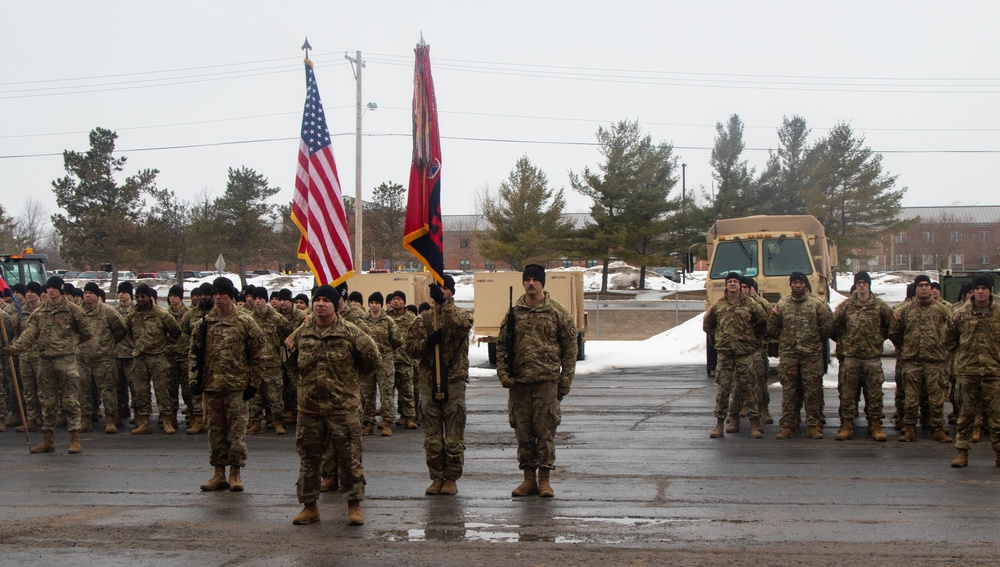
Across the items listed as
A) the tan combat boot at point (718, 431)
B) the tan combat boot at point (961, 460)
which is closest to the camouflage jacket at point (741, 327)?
the tan combat boot at point (718, 431)

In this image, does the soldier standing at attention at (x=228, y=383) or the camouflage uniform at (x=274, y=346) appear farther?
the camouflage uniform at (x=274, y=346)

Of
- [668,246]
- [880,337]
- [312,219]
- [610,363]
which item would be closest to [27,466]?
[312,219]

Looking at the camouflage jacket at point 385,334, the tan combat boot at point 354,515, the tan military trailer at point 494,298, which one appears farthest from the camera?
the tan military trailer at point 494,298

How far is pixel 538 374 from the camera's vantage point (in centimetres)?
855

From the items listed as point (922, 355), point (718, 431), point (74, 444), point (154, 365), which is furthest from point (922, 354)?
point (74, 444)

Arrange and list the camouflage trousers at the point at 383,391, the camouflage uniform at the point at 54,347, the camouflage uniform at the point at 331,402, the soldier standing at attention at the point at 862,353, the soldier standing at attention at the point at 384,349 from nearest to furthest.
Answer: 1. the camouflage uniform at the point at 331,402
2. the soldier standing at attention at the point at 862,353
3. the camouflage uniform at the point at 54,347
4. the camouflage trousers at the point at 383,391
5. the soldier standing at attention at the point at 384,349

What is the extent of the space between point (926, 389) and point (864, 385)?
0.73 m

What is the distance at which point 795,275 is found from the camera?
38.4ft

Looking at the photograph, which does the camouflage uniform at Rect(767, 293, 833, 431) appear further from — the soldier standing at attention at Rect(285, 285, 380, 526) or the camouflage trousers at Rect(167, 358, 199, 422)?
the camouflage trousers at Rect(167, 358, 199, 422)

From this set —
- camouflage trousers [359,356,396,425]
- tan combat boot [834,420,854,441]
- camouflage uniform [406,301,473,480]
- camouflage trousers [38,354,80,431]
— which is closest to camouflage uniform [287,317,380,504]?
camouflage uniform [406,301,473,480]

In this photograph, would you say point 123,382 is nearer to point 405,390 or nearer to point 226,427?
point 405,390

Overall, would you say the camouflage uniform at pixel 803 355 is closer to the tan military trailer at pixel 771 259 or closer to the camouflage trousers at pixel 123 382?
the tan military trailer at pixel 771 259

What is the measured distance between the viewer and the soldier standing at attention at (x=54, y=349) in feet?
38.4

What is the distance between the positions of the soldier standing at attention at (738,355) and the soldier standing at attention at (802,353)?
30 centimetres
